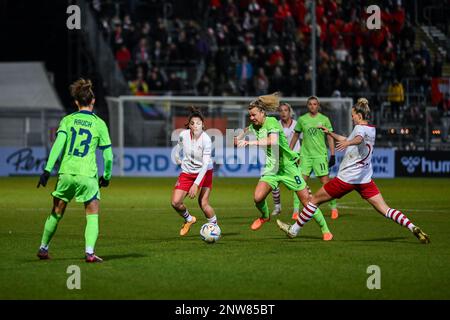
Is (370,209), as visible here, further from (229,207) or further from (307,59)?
(307,59)

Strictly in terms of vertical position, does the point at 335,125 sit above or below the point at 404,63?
below

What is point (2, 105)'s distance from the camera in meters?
37.1

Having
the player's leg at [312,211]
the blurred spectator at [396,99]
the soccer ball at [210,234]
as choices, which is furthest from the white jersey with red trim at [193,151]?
the blurred spectator at [396,99]

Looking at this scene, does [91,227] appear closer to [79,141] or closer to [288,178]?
[79,141]

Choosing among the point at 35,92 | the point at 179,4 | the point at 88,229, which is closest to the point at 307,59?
the point at 179,4

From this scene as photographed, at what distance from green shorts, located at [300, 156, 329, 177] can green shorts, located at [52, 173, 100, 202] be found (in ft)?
28.2

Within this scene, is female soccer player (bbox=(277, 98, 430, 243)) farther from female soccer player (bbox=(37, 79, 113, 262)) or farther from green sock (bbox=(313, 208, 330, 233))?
female soccer player (bbox=(37, 79, 113, 262))

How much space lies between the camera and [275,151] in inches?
630

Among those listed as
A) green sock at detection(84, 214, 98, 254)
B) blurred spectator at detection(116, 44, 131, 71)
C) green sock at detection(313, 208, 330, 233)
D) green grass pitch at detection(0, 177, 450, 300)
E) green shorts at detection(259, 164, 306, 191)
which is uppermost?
blurred spectator at detection(116, 44, 131, 71)

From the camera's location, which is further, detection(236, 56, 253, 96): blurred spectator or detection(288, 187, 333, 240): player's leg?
detection(236, 56, 253, 96): blurred spectator

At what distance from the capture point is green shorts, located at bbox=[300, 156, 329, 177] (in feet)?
67.7

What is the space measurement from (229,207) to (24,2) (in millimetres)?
20492

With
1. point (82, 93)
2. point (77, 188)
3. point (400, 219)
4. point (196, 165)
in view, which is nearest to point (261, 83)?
point (196, 165)
